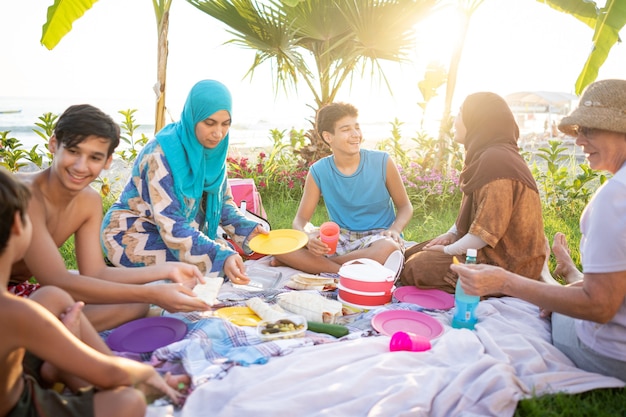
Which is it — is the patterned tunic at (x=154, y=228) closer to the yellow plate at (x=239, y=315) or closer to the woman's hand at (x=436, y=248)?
the yellow plate at (x=239, y=315)

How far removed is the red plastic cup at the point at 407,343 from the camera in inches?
86.1

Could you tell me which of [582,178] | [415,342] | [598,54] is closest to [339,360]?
[415,342]

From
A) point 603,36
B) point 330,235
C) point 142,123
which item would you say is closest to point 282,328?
point 330,235

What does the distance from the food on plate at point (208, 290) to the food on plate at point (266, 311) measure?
270mm

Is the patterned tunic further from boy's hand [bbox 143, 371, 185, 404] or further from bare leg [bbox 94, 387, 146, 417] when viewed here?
bare leg [bbox 94, 387, 146, 417]

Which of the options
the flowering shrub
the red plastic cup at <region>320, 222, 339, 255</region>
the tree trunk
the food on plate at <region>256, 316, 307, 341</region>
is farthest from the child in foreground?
the flowering shrub

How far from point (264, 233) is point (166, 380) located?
161cm

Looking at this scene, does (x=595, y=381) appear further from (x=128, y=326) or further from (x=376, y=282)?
(x=128, y=326)

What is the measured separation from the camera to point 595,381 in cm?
195

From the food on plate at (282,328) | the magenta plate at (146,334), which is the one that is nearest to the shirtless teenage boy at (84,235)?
the magenta plate at (146,334)

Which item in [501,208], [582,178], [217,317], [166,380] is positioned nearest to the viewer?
[166,380]

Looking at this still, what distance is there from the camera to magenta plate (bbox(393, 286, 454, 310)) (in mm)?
2912

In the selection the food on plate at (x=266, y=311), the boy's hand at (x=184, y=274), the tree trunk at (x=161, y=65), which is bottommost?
the food on plate at (x=266, y=311)

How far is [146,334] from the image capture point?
2285mm
